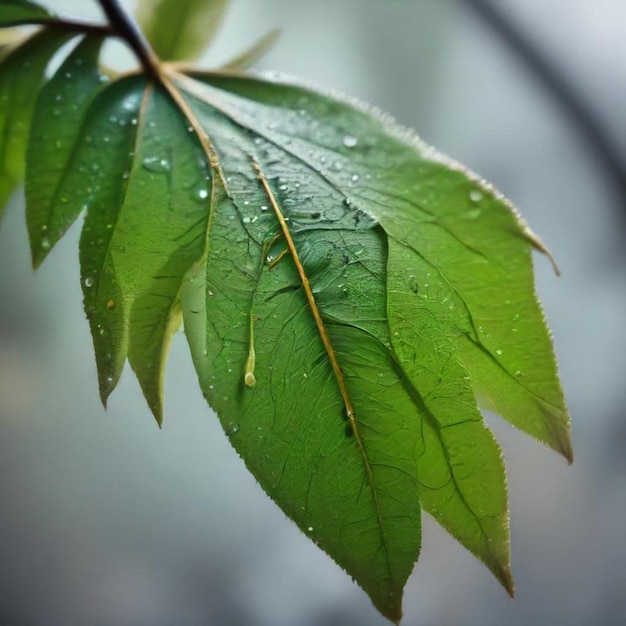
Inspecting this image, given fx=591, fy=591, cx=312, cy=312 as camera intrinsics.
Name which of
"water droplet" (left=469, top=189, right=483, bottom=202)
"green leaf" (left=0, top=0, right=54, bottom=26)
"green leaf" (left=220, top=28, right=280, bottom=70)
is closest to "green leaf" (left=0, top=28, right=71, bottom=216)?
"green leaf" (left=0, top=0, right=54, bottom=26)

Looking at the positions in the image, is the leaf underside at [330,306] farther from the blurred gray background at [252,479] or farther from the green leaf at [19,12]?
the blurred gray background at [252,479]

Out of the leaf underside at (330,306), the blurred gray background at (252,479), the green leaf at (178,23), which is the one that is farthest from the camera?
the blurred gray background at (252,479)

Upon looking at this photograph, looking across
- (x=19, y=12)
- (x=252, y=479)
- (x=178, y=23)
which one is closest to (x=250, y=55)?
(x=178, y=23)

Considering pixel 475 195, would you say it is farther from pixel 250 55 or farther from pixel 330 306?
pixel 250 55

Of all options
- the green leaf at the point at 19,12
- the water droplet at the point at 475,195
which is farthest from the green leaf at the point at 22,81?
the water droplet at the point at 475,195

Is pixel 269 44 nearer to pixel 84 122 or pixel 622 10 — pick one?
pixel 84 122

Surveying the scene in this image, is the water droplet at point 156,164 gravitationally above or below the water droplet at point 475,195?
above

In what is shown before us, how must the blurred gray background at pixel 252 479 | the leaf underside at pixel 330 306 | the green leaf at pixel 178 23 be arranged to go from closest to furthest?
the leaf underside at pixel 330 306 → the green leaf at pixel 178 23 → the blurred gray background at pixel 252 479
